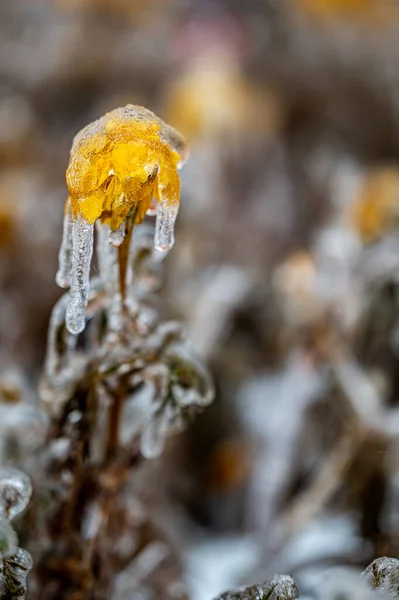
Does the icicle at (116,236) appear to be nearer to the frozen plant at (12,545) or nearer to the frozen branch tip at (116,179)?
the frozen branch tip at (116,179)

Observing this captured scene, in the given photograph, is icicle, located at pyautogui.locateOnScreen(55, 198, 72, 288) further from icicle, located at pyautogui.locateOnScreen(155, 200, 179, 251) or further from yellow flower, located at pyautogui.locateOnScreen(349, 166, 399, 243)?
yellow flower, located at pyautogui.locateOnScreen(349, 166, 399, 243)

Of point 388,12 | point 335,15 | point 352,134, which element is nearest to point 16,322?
point 352,134

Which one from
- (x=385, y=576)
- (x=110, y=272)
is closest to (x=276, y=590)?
(x=385, y=576)

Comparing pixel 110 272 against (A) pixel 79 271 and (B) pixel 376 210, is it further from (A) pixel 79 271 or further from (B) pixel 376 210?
(B) pixel 376 210

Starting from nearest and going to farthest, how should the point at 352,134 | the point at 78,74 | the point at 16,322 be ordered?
the point at 16,322, the point at 352,134, the point at 78,74

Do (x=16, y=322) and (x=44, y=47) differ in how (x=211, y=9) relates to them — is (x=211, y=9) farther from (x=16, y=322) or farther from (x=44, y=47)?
(x=16, y=322)

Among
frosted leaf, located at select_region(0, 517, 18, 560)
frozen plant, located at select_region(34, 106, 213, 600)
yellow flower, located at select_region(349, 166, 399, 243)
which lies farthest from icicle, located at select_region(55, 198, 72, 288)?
yellow flower, located at select_region(349, 166, 399, 243)
